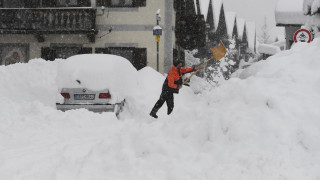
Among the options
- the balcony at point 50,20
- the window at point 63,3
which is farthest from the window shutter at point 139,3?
the window at point 63,3

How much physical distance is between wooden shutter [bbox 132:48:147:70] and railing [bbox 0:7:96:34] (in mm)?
2056

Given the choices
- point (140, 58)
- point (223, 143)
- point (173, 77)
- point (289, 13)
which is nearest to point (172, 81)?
point (173, 77)

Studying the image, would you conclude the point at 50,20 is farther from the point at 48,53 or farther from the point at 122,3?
the point at 122,3

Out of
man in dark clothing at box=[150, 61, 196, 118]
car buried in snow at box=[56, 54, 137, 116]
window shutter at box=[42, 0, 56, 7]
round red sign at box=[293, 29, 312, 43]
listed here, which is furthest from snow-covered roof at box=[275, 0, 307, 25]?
car buried in snow at box=[56, 54, 137, 116]

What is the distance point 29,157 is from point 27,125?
294 cm

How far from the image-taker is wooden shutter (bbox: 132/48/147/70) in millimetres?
18422

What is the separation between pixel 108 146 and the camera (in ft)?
17.2

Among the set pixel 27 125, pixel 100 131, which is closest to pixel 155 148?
pixel 100 131

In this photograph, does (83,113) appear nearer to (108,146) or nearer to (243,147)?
(108,146)

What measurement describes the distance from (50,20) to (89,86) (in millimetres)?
9241

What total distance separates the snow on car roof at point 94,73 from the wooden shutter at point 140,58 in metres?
8.52

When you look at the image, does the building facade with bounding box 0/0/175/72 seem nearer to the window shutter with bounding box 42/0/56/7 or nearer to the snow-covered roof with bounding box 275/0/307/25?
the window shutter with bounding box 42/0/56/7

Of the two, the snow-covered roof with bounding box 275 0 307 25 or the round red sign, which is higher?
the snow-covered roof with bounding box 275 0 307 25

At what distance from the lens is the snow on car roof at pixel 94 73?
9320 millimetres
